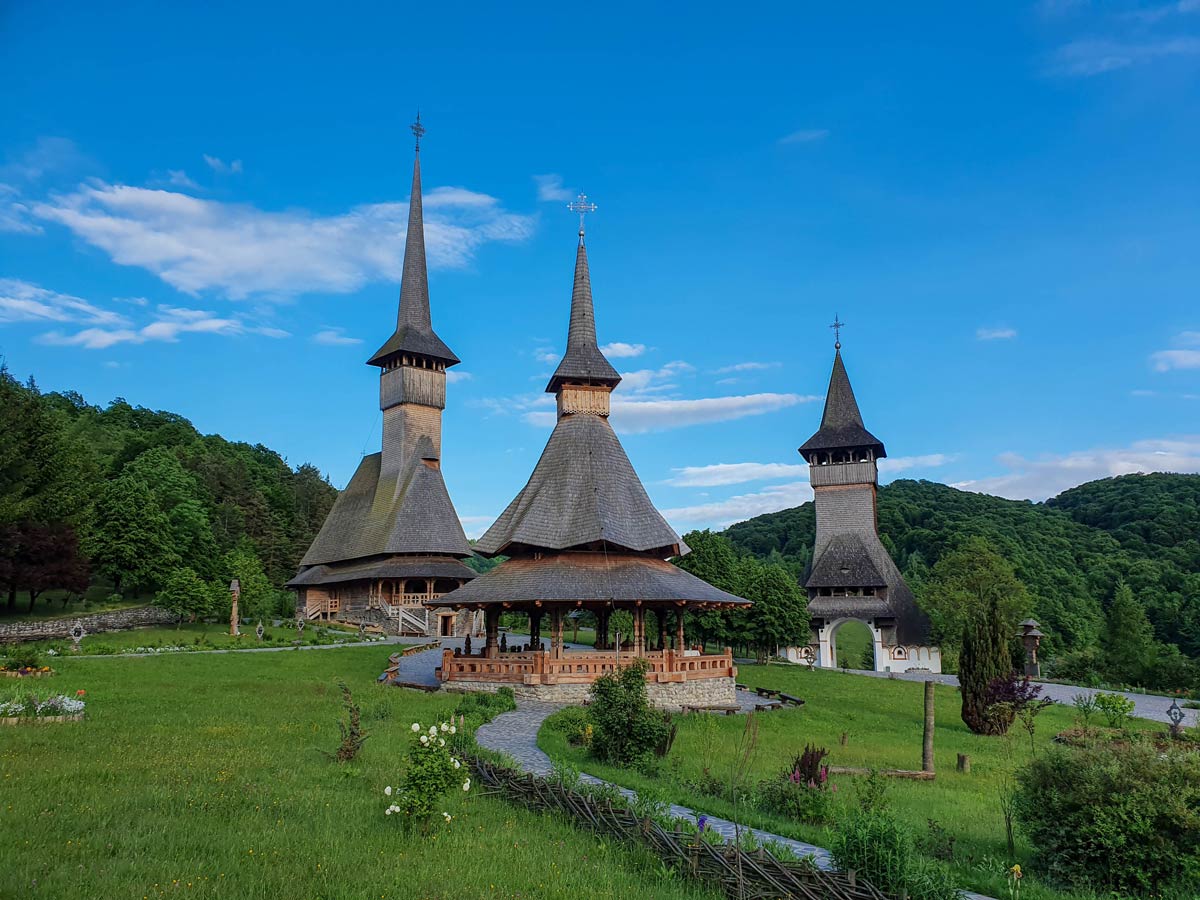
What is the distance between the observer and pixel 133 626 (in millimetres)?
34125

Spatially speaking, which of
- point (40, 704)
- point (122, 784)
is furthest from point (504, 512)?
point (122, 784)

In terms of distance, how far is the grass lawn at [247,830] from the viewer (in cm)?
655

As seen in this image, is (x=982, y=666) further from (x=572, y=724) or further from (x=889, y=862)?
(x=889, y=862)

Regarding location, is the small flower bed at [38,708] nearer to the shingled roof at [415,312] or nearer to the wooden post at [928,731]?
the wooden post at [928,731]

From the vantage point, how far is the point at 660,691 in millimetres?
21906

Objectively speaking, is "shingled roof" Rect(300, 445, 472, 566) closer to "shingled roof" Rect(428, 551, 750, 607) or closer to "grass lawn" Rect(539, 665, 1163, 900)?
"shingled roof" Rect(428, 551, 750, 607)

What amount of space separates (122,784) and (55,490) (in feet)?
93.1

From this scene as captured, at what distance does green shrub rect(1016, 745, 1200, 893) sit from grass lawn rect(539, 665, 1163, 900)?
0.53 metres

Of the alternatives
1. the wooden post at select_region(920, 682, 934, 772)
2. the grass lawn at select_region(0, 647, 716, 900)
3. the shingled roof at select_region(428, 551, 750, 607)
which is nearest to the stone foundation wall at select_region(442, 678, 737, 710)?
the shingled roof at select_region(428, 551, 750, 607)

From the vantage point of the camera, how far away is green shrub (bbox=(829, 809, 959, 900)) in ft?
21.1

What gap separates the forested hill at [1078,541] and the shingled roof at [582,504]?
26392 millimetres

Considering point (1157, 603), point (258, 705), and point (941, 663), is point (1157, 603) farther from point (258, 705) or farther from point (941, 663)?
point (258, 705)

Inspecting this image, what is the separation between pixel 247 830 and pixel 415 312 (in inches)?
1756

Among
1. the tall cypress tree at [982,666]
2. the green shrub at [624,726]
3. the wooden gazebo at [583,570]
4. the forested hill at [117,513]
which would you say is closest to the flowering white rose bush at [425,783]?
the green shrub at [624,726]
